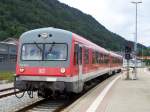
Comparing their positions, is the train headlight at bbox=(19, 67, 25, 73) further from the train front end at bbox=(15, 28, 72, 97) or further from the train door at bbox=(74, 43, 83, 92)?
the train door at bbox=(74, 43, 83, 92)

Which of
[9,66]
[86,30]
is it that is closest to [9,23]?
[86,30]

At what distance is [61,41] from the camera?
16.8 m

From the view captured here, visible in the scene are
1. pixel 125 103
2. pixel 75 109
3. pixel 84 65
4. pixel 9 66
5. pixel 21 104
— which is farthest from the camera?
pixel 9 66

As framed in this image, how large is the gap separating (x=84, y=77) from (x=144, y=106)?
5.81 metres

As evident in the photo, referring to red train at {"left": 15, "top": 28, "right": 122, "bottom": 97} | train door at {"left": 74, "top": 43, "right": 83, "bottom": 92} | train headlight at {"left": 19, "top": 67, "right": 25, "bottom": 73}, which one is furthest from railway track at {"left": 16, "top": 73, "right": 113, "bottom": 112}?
train headlight at {"left": 19, "top": 67, "right": 25, "bottom": 73}

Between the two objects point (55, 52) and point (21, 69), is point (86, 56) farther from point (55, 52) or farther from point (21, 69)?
point (21, 69)

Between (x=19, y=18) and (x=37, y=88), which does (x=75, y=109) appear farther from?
(x=19, y=18)

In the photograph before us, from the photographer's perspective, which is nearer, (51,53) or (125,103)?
(125,103)

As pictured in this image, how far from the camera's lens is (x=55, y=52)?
1669 centimetres

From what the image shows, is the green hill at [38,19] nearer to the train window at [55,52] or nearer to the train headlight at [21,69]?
the train headlight at [21,69]

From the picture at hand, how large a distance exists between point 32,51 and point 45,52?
0.56 meters

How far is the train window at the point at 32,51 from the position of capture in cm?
1684

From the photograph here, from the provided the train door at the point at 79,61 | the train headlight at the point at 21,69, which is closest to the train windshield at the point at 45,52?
the train headlight at the point at 21,69

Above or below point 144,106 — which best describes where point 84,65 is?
above
